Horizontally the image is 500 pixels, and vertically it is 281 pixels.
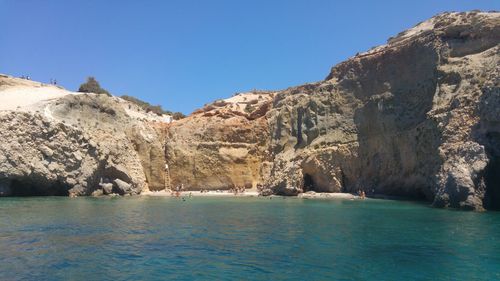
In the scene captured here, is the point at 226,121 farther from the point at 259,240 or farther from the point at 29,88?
the point at 259,240

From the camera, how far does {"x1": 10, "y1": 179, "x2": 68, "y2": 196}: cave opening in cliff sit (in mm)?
45656

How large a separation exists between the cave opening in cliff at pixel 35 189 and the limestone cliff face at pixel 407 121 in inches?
896

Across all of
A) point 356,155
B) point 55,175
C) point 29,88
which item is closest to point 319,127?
point 356,155

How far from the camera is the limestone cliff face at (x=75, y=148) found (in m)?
45.1

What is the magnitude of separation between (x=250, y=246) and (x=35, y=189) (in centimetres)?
3637

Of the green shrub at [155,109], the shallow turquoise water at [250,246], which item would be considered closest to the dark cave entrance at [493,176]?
Result: the shallow turquoise water at [250,246]

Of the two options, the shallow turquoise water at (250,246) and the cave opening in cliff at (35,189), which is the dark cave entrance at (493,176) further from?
the cave opening in cliff at (35,189)

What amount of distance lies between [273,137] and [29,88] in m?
32.9

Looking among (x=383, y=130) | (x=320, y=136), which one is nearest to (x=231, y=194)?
(x=320, y=136)

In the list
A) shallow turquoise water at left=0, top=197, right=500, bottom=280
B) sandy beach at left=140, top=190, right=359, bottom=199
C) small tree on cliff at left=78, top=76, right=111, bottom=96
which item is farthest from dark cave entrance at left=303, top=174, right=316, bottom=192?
small tree on cliff at left=78, top=76, right=111, bottom=96

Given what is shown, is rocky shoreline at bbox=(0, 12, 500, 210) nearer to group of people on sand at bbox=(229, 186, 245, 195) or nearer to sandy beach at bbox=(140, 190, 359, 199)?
sandy beach at bbox=(140, 190, 359, 199)

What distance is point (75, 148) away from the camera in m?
48.5

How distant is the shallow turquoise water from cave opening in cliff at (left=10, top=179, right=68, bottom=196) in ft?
62.6

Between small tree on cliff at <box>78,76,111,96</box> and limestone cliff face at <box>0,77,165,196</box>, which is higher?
small tree on cliff at <box>78,76,111,96</box>
